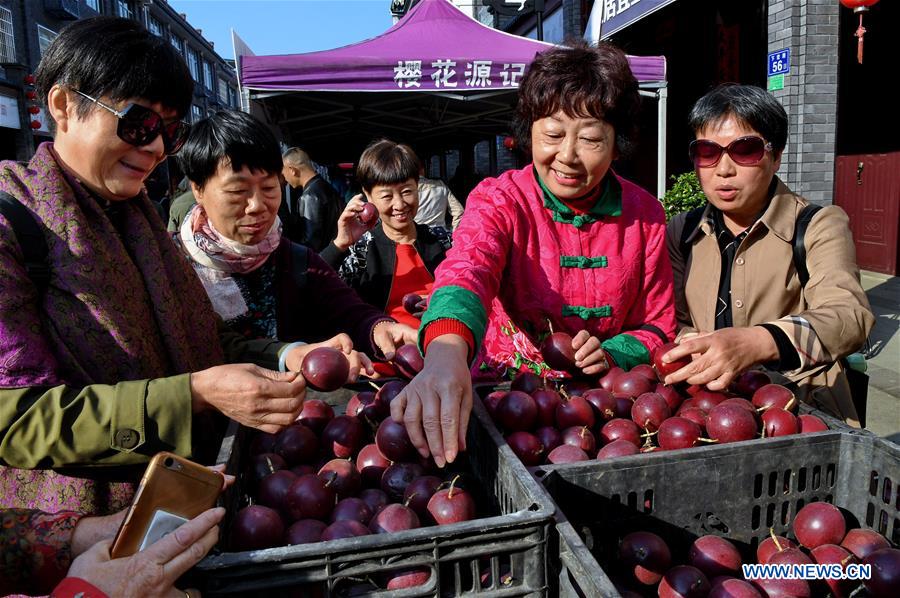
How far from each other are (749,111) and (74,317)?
2.25 metres

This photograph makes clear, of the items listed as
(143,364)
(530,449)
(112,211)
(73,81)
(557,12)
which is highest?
(557,12)

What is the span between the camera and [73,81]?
1.63m

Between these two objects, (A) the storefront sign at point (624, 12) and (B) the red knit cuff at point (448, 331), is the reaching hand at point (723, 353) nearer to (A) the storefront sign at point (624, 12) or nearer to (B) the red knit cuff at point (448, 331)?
(B) the red knit cuff at point (448, 331)

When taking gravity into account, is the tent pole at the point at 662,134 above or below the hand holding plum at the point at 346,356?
above

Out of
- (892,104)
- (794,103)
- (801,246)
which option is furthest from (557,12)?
(801,246)

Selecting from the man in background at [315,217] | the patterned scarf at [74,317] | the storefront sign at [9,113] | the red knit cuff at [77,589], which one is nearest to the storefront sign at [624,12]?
the man in background at [315,217]

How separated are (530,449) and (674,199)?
6054 mm

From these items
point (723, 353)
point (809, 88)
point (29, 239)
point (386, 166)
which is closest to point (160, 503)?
point (29, 239)

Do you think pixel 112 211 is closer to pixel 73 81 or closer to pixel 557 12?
pixel 73 81

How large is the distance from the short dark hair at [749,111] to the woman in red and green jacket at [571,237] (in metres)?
0.37

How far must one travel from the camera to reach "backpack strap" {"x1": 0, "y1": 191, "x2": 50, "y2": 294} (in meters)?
1.49

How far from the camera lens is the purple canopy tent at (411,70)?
696cm

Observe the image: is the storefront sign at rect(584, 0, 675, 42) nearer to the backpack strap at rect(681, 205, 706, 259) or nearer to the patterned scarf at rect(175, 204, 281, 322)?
the backpack strap at rect(681, 205, 706, 259)

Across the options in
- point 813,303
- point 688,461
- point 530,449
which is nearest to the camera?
point 688,461
